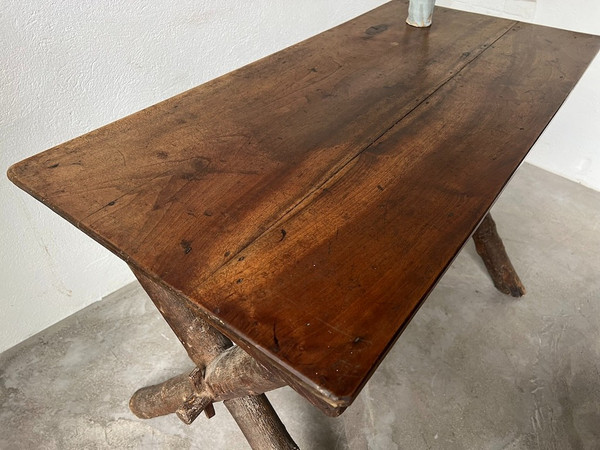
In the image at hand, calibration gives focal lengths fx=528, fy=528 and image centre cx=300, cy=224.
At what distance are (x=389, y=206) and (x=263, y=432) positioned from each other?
619 mm

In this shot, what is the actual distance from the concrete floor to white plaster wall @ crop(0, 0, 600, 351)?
0.15 m

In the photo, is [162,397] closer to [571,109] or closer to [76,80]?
[76,80]

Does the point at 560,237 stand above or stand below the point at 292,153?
below

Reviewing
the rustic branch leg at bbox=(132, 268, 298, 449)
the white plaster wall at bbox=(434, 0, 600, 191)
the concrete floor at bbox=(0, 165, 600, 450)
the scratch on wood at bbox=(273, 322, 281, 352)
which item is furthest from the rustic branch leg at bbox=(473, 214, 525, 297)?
the scratch on wood at bbox=(273, 322, 281, 352)

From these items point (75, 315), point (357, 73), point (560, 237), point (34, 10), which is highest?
point (34, 10)

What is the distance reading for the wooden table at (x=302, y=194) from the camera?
74 cm

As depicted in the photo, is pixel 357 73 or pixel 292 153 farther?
pixel 357 73

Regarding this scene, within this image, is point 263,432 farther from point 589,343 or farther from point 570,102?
point 570,102

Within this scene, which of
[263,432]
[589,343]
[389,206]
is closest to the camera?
[389,206]

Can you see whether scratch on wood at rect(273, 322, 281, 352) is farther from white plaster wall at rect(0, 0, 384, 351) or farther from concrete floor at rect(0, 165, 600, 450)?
white plaster wall at rect(0, 0, 384, 351)

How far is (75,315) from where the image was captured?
6.08ft

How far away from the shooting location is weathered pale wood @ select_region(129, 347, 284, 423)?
39.4 inches

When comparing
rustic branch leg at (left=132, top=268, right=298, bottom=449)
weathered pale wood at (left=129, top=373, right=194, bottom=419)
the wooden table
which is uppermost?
the wooden table

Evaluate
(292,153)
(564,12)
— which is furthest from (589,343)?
(564,12)
